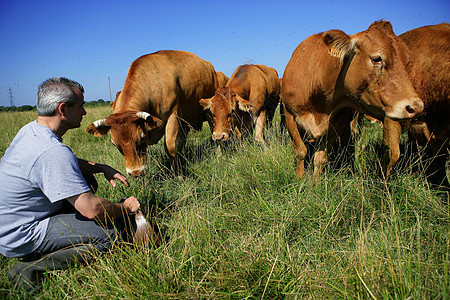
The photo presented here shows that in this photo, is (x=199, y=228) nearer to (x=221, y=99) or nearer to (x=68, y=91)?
(x=68, y=91)

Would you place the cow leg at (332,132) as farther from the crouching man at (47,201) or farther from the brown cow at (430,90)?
the crouching man at (47,201)

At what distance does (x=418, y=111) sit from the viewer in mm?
2666

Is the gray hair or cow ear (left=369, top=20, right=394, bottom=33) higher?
cow ear (left=369, top=20, right=394, bottom=33)

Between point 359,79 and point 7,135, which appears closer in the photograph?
point 359,79

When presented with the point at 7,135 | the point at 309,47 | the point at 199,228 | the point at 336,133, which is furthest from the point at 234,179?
the point at 7,135

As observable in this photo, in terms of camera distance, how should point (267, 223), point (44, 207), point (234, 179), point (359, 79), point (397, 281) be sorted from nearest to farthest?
point (397, 281) → point (44, 207) → point (267, 223) → point (359, 79) → point (234, 179)

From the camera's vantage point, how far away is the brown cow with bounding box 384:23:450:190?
3430 mm

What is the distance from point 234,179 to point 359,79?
185 centimetres

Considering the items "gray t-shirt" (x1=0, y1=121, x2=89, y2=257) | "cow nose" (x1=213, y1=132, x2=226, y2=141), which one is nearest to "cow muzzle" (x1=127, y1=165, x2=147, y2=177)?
"gray t-shirt" (x1=0, y1=121, x2=89, y2=257)

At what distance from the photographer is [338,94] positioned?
360 cm

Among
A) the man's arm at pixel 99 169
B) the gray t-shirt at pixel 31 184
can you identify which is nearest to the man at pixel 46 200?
the gray t-shirt at pixel 31 184

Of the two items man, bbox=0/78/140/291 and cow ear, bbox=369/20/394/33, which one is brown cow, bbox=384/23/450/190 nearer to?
cow ear, bbox=369/20/394/33

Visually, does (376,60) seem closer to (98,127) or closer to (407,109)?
(407,109)

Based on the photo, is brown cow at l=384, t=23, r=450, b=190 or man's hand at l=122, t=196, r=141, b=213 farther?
brown cow at l=384, t=23, r=450, b=190
